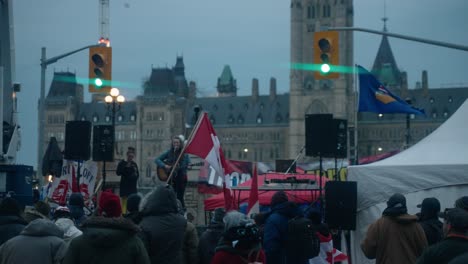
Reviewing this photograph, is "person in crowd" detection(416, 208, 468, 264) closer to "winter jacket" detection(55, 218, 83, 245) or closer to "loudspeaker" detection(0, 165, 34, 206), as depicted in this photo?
"winter jacket" detection(55, 218, 83, 245)

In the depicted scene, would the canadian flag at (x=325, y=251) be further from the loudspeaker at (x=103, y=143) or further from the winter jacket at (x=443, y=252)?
the loudspeaker at (x=103, y=143)

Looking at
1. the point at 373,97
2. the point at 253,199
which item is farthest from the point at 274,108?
the point at 253,199

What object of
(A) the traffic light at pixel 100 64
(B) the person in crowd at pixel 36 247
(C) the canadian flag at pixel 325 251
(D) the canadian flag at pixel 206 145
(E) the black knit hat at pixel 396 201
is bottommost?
(C) the canadian flag at pixel 325 251

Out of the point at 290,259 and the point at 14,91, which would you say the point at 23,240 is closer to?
the point at 290,259

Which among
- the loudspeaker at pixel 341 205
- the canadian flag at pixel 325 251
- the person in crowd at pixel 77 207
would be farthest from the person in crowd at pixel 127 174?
the person in crowd at pixel 77 207

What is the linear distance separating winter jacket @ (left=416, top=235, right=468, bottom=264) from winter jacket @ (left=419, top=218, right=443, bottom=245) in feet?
11.1

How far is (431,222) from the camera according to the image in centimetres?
1069

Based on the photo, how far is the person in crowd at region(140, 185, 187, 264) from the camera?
827 cm

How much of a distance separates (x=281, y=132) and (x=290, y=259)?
4768 inches

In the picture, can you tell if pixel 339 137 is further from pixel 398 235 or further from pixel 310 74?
pixel 310 74

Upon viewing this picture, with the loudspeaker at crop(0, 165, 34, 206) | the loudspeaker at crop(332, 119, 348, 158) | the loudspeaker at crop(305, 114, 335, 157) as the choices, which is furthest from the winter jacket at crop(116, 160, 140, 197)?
the loudspeaker at crop(0, 165, 34, 206)

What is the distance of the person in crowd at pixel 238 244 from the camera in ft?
23.7

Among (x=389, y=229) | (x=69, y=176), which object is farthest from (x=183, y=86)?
(x=389, y=229)

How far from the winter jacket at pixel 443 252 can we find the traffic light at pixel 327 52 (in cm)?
965
